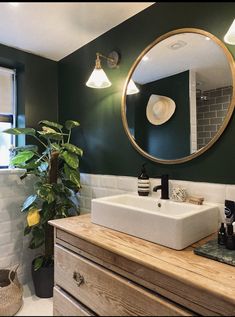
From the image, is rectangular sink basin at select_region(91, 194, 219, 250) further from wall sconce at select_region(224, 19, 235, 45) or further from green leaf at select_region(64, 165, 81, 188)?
wall sconce at select_region(224, 19, 235, 45)

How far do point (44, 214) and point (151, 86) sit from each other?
124 centimetres

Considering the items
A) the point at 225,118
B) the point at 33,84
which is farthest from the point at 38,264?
the point at 225,118

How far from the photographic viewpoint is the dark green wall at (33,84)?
7.11 ft

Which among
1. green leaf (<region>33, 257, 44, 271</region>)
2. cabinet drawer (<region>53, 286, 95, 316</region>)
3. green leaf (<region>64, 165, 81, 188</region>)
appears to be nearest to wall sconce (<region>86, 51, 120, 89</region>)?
green leaf (<region>64, 165, 81, 188</region>)

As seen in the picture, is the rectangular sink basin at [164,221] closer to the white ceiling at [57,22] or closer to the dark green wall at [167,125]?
the dark green wall at [167,125]

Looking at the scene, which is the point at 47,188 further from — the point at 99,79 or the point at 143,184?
the point at 99,79

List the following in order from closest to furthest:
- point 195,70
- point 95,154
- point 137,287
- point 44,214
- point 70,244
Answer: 1. point 137,287
2. point 70,244
3. point 195,70
4. point 44,214
5. point 95,154

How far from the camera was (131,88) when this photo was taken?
167cm

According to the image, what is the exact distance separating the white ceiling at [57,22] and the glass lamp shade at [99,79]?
0.37m

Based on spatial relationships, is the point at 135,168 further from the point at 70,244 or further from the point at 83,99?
the point at 83,99

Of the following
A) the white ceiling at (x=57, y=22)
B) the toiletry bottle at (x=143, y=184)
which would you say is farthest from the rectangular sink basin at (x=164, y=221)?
the white ceiling at (x=57, y=22)

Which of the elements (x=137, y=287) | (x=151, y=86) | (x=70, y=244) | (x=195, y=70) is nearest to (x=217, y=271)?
(x=137, y=287)

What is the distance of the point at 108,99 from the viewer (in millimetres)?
1864

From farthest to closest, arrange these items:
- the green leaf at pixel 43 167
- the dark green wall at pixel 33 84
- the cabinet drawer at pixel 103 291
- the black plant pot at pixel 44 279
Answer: the dark green wall at pixel 33 84
the green leaf at pixel 43 167
the black plant pot at pixel 44 279
the cabinet drawer at pixel 103 291
